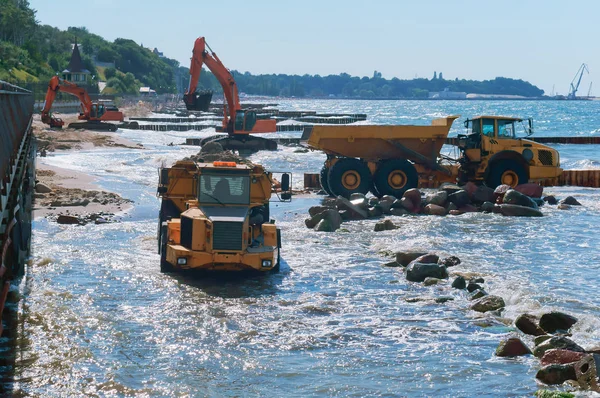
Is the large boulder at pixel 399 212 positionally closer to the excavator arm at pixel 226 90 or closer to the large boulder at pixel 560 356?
the large boulder at pixel 560 356

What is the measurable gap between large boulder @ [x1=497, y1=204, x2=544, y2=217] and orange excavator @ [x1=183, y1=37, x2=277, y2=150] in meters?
25.1

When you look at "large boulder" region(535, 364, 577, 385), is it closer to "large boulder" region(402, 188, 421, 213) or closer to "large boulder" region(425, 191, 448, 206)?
"large boulder" region(402, 188, 421, 213)

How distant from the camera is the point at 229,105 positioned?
48625mm

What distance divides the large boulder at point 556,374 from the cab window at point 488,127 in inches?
694

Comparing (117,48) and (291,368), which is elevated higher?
(117,48)

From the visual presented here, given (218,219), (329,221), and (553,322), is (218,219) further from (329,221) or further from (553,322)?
(329,221)

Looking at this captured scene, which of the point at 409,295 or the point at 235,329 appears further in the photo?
the point at 409,295

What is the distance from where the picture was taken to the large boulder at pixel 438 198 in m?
24.7

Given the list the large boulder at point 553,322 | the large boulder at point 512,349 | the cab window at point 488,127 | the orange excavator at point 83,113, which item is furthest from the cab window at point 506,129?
the orange excavator at point 83,113

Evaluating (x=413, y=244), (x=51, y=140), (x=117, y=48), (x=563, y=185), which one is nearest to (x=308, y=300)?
(x=413, y=244)

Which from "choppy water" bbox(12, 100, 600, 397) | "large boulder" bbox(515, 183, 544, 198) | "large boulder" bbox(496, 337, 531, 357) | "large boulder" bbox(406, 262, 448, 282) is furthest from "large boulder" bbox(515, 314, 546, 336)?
"large boulder" bbox(515, 183, 544, 198)

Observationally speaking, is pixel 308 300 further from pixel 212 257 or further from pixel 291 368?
pixel 291 368

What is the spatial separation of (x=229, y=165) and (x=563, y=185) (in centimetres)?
2049

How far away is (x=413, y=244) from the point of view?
19266mm
